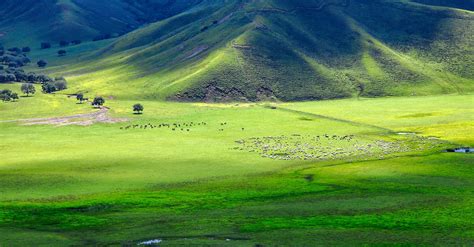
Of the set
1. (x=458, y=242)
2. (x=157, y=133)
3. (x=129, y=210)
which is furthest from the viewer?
(x=157, y=133)

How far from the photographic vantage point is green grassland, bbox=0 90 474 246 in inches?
3182

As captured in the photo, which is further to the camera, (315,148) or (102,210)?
(315,148)

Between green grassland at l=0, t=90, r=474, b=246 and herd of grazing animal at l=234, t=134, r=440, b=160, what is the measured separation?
1427mm

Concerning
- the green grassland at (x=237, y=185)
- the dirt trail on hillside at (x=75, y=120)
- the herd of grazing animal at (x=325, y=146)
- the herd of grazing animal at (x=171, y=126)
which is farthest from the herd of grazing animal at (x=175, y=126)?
the herd of grazing animal at (x=325, y=146)

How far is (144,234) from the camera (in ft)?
264

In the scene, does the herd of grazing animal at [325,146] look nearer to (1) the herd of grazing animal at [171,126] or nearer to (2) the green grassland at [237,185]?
(2) the green grassland at [237,185]

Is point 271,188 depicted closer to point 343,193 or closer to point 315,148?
point 343,193

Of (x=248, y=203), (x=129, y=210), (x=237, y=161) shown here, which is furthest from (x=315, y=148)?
(x=129, y=210)

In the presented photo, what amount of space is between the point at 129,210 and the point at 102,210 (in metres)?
3.71

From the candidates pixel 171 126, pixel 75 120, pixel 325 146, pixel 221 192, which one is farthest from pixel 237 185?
pixel 75 120

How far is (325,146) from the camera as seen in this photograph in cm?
14462

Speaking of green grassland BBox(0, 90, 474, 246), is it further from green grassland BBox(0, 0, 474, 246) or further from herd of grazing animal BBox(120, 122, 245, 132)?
herd of grazing animal BBox(120, 122, 245, 132)

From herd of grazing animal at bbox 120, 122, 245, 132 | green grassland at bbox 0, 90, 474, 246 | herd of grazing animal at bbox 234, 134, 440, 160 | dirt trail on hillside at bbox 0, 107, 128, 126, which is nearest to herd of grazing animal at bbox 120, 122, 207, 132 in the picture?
herd of grazing animal at bbox 120, 122, 245, 132

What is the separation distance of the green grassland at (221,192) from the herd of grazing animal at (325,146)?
1427 mm
